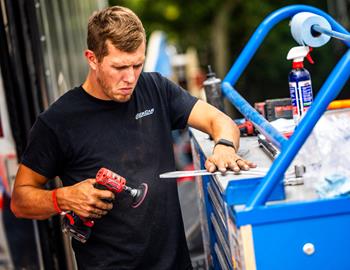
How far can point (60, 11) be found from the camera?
20.3ft

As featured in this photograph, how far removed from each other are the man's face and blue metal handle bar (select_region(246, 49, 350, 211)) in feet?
2.87

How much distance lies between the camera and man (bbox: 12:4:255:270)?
2963mm

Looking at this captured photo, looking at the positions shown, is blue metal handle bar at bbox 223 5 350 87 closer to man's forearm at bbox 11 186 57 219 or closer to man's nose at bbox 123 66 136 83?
man's nose at bbox 123 66 136 83

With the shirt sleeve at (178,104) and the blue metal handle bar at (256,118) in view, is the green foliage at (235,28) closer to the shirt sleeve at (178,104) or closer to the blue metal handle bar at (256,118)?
the blue metal handle bar at (256,118)

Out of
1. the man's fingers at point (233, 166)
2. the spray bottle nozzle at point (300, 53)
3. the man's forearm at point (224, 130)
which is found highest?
the spray bottle nozzle at point (300, 53)

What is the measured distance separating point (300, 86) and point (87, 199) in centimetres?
110

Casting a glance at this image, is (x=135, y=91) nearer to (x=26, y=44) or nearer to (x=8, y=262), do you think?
(x=26, y=44)

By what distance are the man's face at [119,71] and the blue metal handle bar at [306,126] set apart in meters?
0.88

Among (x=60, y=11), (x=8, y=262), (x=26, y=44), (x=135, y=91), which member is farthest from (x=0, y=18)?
(x=60, y=11)

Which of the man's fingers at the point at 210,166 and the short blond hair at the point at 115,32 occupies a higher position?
the short blond hair at the point at 115,32

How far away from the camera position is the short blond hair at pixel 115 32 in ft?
9.57

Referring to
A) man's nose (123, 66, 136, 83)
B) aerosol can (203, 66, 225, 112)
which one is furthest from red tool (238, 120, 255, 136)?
man's nose (123, 66, 136, 83)

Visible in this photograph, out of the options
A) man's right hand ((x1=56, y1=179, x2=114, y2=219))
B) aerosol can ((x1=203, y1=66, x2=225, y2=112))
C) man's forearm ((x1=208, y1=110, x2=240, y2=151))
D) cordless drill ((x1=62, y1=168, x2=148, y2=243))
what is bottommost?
cordless drill ((x1=62, y1=168, x2=148, y2=243))

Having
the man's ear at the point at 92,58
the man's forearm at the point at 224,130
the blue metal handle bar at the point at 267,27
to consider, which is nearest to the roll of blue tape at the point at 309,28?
the blue metal handle bar at the point at 267,27
